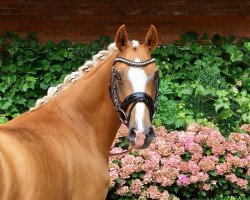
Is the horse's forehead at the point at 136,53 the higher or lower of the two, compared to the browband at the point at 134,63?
higher

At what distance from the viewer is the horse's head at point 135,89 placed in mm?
4113

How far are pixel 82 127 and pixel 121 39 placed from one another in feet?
2.29

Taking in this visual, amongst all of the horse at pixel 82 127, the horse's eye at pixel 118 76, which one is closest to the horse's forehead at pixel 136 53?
the horse at pixel 82 127

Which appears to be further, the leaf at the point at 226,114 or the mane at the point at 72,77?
the leaf at the point at 226,114

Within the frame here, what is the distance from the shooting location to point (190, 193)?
6.48 meters

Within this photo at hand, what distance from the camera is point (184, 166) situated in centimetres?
636

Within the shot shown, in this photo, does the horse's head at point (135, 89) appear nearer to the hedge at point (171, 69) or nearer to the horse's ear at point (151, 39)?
the horse's ear at point (151, 39)

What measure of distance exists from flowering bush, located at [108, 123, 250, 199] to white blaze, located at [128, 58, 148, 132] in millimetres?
2177

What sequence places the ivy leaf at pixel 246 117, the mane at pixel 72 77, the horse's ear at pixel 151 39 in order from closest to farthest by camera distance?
the horse's ear at pixel 151 39
the mane at pixel 72 77
the ivy leaf at pixel 246 117

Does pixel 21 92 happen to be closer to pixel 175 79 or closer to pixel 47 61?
pixel 47 61

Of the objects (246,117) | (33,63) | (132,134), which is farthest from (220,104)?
(132,134)

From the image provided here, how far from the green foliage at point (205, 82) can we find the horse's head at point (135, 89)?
292 cm

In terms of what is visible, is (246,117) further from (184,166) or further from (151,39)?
(151,39)

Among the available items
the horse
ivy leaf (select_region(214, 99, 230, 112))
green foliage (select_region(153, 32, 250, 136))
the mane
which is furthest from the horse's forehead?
ivy leaf (select_region(214, 99, 230, 112))
